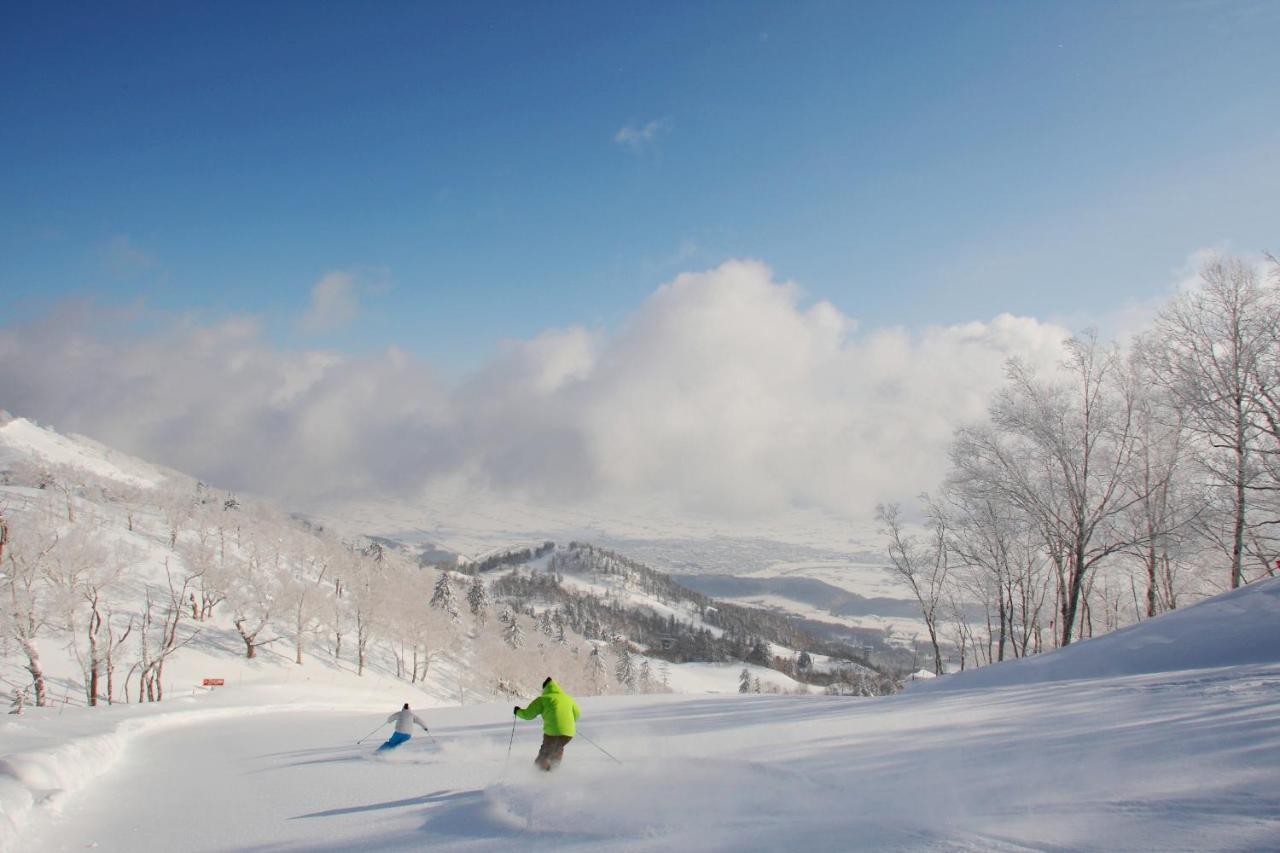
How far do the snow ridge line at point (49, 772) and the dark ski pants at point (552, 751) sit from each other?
21.1ft

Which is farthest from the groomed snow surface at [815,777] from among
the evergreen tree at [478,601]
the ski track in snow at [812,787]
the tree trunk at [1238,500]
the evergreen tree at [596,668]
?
the evergreen tree at [478,601]

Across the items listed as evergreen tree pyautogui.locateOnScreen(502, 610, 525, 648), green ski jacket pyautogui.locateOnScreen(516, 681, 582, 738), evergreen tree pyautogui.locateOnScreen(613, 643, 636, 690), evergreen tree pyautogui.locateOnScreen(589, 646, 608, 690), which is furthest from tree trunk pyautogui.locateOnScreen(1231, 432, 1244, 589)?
evergreen tree pyautogui.locateOnScreen(613, 643, 636, 690)

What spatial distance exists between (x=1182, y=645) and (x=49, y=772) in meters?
20.8

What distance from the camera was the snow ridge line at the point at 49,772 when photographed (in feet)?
26.4

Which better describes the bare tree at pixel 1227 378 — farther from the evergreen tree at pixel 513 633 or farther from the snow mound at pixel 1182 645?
the evergreen tree at pixel 513 633

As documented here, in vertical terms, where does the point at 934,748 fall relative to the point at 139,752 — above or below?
above

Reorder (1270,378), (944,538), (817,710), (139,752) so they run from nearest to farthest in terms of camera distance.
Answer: (817,710), (139,752), (1270,378), (944,538)

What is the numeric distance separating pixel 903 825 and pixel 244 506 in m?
161

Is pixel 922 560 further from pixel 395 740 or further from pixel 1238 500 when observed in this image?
pixel 395 740

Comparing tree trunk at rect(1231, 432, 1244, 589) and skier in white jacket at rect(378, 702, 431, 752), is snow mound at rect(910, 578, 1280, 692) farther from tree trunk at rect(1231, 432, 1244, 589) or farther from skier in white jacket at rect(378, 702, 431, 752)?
skier in white jacket at rect(378, 702, 431, 752)

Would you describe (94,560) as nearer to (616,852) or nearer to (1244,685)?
(616,852)

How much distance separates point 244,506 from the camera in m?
138

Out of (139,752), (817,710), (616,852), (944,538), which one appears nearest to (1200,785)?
(616,852)

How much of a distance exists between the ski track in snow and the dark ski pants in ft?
0.83
